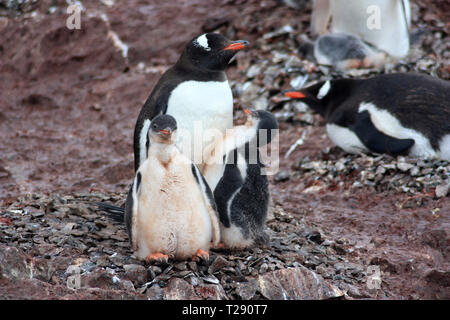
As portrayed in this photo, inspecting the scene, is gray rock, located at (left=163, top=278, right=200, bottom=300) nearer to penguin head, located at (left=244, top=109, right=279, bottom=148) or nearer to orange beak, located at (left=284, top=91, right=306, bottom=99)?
penguin head, located at (left=244, top=109, right=279, bottom=148)

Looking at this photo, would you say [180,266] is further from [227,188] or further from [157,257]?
[227,188]

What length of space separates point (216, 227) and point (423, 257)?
1.49 m

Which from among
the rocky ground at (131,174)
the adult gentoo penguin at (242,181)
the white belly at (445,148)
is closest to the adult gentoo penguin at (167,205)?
the rocky ground at (131,174)

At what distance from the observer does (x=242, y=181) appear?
151 inches

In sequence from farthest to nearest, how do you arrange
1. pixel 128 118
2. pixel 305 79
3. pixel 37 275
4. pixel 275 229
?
pixel 128 118 → pixel 305 79 → pixel 275 229 → pixel 37 275

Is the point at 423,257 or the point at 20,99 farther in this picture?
the point at 20,99

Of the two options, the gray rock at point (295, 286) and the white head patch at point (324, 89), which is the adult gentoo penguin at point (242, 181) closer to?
the gray rock at point (295, 286)

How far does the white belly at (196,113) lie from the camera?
418 cm

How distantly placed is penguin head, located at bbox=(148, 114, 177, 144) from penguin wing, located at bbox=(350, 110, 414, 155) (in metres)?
2.79

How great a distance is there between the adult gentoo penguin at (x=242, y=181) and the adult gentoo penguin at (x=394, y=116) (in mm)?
2139

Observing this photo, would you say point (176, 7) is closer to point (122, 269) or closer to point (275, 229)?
point (275, 229)

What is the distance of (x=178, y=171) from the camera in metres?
3.54

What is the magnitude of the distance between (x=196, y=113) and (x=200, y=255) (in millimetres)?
1001

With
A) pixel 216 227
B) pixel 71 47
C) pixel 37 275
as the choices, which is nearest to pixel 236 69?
pixel 71 47
